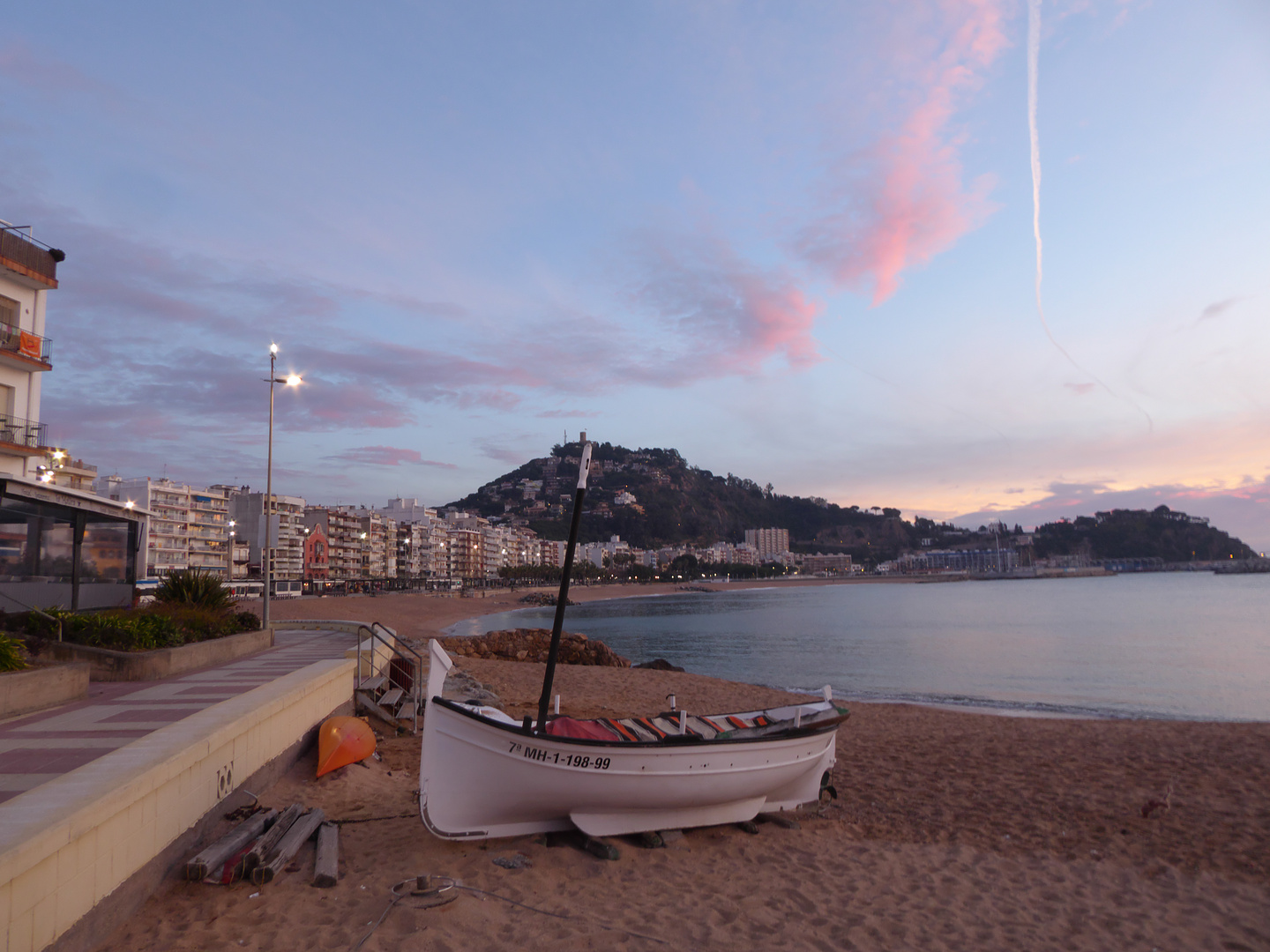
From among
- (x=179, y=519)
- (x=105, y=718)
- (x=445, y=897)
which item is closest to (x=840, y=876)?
(x=445, y=897)

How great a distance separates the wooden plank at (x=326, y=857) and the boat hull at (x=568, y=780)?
2.63 feet

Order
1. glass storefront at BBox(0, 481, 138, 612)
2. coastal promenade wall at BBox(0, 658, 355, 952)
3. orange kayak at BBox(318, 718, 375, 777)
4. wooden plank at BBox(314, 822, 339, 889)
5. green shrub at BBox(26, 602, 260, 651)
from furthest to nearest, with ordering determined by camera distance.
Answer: glass storefront at BBox(0, 481, 138, 612) < green shrub at BBox(26, 602, 260, 651) < orange kayak at BBox(318, 718, 375, 777) < wooden plank at BBox(314, 822, 339, 889) < coastal promenade wall at BBox(0, 658, 355, 952)

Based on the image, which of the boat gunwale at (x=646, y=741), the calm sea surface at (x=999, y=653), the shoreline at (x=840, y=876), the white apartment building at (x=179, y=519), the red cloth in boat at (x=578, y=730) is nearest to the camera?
the shoreline at (x=840, y=876)

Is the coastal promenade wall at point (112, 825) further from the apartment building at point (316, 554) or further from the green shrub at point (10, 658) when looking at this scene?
the apartment building at point (316, 554)

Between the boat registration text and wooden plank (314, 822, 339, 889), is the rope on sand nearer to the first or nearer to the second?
wooden plank (314, 822, 339, 889)

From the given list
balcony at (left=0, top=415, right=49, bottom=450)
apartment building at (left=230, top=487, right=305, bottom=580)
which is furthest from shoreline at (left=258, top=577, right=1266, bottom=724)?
apartment building at (left=230, top=487, right=305, bottom=580)

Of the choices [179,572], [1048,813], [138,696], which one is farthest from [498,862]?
[179,572]

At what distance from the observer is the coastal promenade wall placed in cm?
395

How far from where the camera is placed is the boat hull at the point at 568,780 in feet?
21.9

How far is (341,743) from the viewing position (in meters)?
9.16

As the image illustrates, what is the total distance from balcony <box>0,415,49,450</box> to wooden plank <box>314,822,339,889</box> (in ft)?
65.9

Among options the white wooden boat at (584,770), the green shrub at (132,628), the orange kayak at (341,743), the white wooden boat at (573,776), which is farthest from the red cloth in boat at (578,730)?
the green shrub at (132,628)

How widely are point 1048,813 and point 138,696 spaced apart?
12185mm

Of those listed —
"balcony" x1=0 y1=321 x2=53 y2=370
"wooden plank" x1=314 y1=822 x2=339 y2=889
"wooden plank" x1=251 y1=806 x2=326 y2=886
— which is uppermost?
"balcony" x1=0 y1=321 x2=53 y2=370
